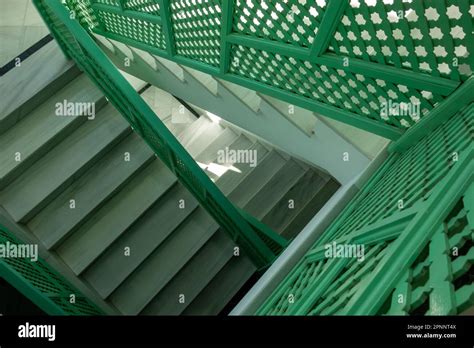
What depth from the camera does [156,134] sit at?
3639mm

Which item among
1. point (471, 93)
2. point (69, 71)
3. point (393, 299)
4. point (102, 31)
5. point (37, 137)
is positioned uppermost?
point (102, 31)

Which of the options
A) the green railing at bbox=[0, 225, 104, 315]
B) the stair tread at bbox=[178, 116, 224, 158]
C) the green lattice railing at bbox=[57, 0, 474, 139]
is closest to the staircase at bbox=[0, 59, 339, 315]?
the green railing at bbox=[0, 225, 104, 315]

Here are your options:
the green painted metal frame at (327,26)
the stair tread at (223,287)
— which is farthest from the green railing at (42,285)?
the green painted metal frame at (327,26)

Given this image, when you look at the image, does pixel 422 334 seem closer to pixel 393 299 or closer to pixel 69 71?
pixel 393 299

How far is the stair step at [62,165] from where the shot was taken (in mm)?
→ 4094

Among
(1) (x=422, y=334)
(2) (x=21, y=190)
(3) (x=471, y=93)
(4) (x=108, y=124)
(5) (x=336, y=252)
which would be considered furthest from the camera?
(4) (x=108, y=124)

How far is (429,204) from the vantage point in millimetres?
1386

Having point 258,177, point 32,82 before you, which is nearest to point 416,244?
point 32,82

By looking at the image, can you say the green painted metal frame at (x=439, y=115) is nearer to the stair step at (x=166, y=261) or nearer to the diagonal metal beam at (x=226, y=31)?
the diagonal metal beam at (x=226, y=31)

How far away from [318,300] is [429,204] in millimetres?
828

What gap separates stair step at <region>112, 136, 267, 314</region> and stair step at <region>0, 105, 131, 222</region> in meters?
1.26

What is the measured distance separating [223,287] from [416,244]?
392 centimetres

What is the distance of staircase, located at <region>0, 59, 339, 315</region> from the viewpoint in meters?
4.20

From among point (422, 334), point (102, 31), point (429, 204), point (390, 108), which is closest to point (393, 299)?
point (422, 334)
